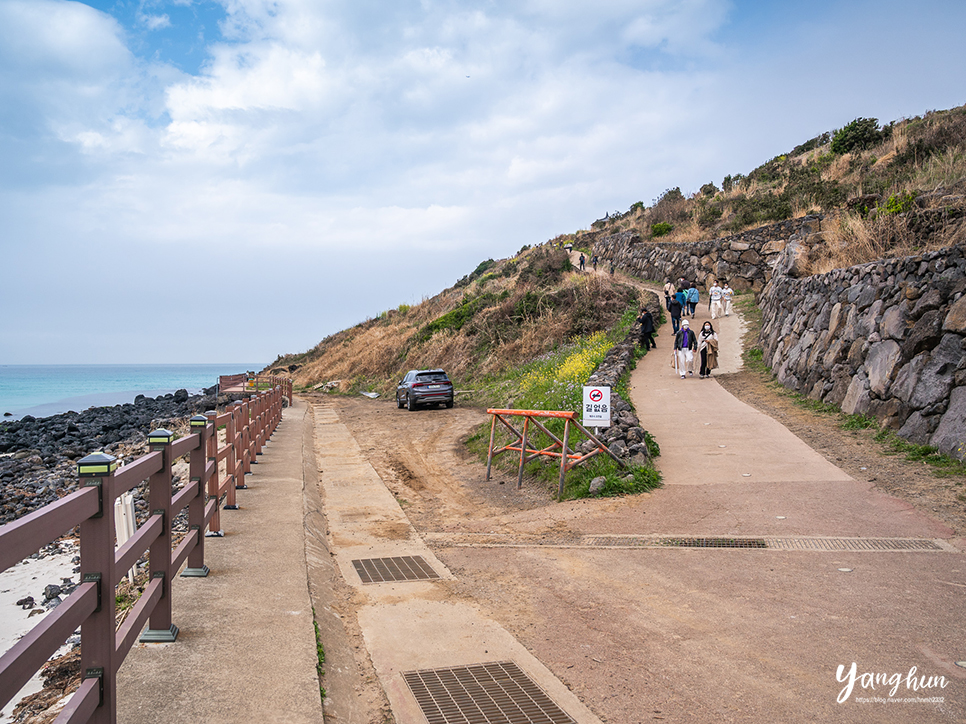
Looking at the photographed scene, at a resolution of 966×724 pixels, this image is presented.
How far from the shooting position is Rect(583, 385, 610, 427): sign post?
10.9 m

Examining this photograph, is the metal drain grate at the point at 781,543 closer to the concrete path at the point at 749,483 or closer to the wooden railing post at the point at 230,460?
the concrete path at the point at 749,483

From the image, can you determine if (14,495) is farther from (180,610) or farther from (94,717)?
(94,717)

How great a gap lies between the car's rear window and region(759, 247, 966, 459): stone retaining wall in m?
12.2

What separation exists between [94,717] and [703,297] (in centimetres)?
3464

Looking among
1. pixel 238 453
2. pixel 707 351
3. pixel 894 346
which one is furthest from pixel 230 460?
pixel 707 351

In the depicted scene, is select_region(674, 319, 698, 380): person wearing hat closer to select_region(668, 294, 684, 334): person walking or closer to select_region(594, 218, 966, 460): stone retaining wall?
select_region(594, 218, 966, 460): stone retaining wall

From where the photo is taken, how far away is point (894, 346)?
12180 mm

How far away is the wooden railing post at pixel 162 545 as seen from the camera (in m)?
4.09

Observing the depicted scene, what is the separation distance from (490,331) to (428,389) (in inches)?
373

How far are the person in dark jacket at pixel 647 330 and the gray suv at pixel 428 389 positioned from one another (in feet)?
24.0

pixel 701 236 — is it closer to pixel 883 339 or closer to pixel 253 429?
pixel 883 339

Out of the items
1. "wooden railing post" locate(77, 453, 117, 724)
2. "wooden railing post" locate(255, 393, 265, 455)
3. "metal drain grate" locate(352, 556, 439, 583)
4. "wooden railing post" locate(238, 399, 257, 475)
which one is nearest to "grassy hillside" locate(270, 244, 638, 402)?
"wooden railing post" locate(255, 393, 265, 455)

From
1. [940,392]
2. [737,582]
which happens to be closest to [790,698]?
[737,582]

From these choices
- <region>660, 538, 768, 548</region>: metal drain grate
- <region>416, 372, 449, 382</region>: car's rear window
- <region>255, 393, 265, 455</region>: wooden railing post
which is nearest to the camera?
<region>660, 538, 768, 548</region>: metal drain grate
